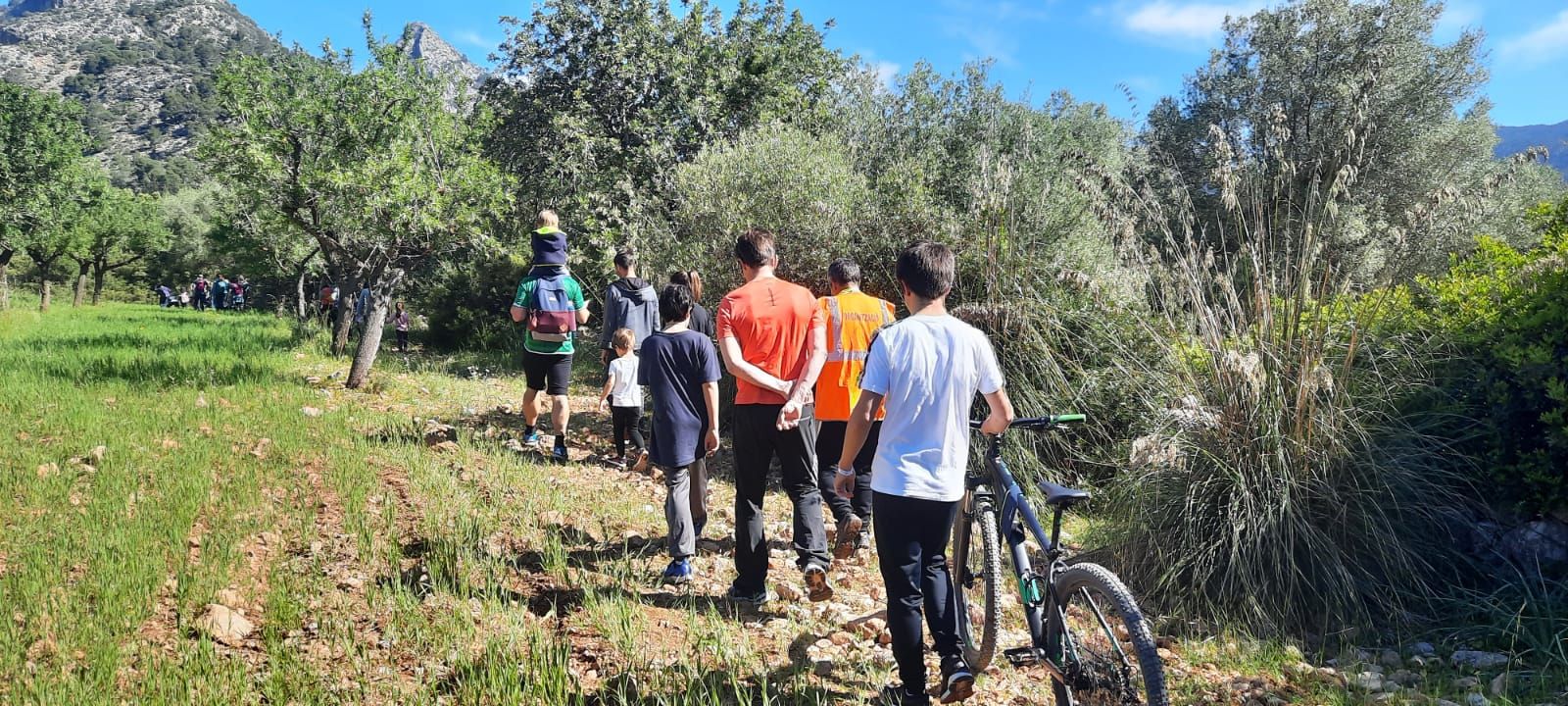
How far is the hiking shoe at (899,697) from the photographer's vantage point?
2.92 metres

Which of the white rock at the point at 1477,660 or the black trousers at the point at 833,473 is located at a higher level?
the black trousers at the point at 833,473

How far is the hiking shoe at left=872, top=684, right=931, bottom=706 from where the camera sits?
2.92m

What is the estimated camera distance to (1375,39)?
17500mm

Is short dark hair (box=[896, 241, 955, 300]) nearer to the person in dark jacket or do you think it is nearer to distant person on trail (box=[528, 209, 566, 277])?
the person in dark jacket

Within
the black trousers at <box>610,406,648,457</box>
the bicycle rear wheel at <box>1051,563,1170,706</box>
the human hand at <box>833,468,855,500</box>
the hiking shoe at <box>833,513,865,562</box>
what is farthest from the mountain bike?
the black trousers at <box>610,406,648,457</box>

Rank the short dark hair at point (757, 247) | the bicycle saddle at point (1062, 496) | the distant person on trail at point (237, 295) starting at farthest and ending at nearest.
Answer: the distant person on trail at point (237, 295), the short dark hair at point (757, 247), the bicycle saddle at point (1062, 496)

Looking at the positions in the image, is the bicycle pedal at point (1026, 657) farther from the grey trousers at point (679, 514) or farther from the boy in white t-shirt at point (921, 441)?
the grey trousers at point (679, 514)

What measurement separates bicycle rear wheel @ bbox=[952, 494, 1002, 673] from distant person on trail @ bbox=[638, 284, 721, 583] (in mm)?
1561

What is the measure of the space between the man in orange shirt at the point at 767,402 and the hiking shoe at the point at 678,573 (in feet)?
1.11

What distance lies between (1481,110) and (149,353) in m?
27.7

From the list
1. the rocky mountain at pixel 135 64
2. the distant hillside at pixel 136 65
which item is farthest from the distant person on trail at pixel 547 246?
the distant hillside at pixel 136 65

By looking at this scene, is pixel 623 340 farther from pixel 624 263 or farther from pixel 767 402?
pixel 767 402

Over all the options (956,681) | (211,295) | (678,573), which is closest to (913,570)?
(956,681)

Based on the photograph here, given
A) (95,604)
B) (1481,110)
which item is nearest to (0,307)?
(95,604)
